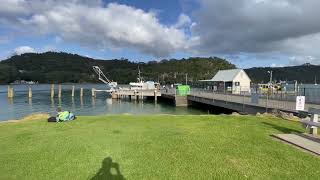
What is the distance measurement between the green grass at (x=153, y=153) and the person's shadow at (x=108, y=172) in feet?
0.08

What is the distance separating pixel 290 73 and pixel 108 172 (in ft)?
510

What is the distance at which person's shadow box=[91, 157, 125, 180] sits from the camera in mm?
8188

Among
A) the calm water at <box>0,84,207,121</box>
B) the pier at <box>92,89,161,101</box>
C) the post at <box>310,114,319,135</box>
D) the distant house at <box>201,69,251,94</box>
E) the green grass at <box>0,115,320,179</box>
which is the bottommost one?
the calm water at <box>0,84,207,121</box>

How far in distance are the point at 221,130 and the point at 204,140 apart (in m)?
2.34

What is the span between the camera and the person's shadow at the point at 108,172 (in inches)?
322

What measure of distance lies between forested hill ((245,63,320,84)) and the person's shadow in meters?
136

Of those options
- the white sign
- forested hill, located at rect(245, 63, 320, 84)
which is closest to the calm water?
the white sign

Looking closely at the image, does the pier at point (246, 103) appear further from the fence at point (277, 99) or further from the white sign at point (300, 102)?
the white sign at point (300, 102)

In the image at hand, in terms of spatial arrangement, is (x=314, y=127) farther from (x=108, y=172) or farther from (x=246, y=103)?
(x=246, y=103)

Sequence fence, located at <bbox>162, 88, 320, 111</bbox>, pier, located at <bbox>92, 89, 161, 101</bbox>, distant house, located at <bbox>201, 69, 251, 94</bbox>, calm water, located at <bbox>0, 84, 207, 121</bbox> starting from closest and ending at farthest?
fence, located at <bbox>162, 88, 320, 111</bbox> → calm water, located at <bbox>0, 84, 207, 121</bbox> → distant house, located at <bbox>201, 69, 251, 94</bbox> → pier, located at <bbox>92, 89, 161, 101</bbox>

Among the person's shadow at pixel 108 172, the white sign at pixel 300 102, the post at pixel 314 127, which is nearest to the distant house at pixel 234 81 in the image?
the white sign at pixel 300 102

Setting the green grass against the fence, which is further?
the fence

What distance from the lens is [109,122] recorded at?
16844 millimetres

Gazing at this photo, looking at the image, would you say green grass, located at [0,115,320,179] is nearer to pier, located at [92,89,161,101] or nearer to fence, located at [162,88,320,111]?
fence, located at [162,88,320,111]
